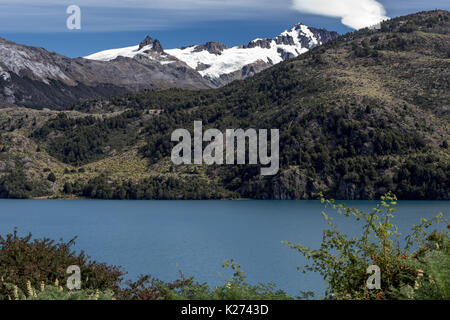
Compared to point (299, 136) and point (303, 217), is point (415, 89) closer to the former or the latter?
point (299, 136)

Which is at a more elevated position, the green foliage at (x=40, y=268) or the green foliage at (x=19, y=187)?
the green foliage at (x=40, y=268)

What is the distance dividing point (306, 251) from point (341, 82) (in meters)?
186

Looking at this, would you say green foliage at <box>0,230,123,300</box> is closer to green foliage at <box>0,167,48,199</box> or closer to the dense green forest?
the dense green forest

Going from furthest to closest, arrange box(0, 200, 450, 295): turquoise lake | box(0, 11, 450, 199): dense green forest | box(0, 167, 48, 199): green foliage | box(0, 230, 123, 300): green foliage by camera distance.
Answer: box(0, 167, 48, 199): green foliage
box(0, 11, 450, 199): dense green forest
box(0, 200, 450, 295): turquoise lake
box(0, 230, 123, 300): green foliage

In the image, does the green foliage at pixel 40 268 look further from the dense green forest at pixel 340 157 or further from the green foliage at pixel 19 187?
the green foliage at pixel 19 187

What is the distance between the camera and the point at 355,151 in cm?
16875

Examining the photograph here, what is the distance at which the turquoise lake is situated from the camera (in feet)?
155

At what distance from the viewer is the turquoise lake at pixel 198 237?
4719 cm

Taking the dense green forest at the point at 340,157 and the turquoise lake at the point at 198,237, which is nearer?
the turquoise lake at the point at 198,237

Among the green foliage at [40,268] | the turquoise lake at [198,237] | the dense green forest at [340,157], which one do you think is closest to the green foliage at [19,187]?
the dense green forest at [340,157]

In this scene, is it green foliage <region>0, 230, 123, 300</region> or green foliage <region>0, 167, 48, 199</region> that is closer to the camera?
green foliage <region>0, 230, 123, 300</region>

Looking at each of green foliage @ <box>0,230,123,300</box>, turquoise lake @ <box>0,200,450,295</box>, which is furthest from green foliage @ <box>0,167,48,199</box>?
green foliage @ <box>0,230,123,300</box>

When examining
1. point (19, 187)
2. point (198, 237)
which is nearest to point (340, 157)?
point (198, 237)

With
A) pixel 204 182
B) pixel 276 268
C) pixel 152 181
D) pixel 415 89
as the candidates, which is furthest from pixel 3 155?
pixel 276 268
